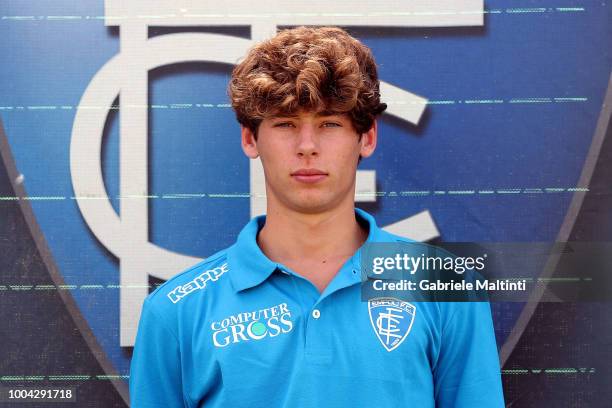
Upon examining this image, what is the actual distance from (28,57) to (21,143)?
0.22m

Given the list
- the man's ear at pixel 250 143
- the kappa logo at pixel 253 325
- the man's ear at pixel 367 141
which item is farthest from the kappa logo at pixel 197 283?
the man's ear at pixel 367 141

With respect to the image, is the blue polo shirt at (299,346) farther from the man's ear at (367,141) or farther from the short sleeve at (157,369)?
the man's ear at (367,141)

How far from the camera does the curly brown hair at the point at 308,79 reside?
1.61 meters

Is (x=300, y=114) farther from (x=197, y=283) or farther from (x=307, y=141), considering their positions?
(x=197, y=283)

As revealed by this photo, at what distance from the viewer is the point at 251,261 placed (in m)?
1.64

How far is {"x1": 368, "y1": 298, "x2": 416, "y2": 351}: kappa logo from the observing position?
1555 millimetres

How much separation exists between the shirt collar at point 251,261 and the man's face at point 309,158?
100 millimetres

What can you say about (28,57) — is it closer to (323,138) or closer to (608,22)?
(323,138)

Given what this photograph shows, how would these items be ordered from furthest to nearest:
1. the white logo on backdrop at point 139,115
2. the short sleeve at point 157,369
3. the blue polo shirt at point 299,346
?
1. the white logo on backdrop at point 139,115
2. the short sleeve at point 157,369
3. the blue polo shirt at point 299,346

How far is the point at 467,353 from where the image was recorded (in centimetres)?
159

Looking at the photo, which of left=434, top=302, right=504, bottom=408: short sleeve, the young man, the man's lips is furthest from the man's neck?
left=434, top=302, right=504, bottom=408: short sleeve

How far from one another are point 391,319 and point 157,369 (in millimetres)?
482

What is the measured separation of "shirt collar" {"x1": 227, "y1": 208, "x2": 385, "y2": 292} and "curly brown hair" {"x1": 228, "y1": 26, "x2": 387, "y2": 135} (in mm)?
214

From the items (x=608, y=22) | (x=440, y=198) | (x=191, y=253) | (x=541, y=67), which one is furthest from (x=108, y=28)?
(x=608, y=22)
